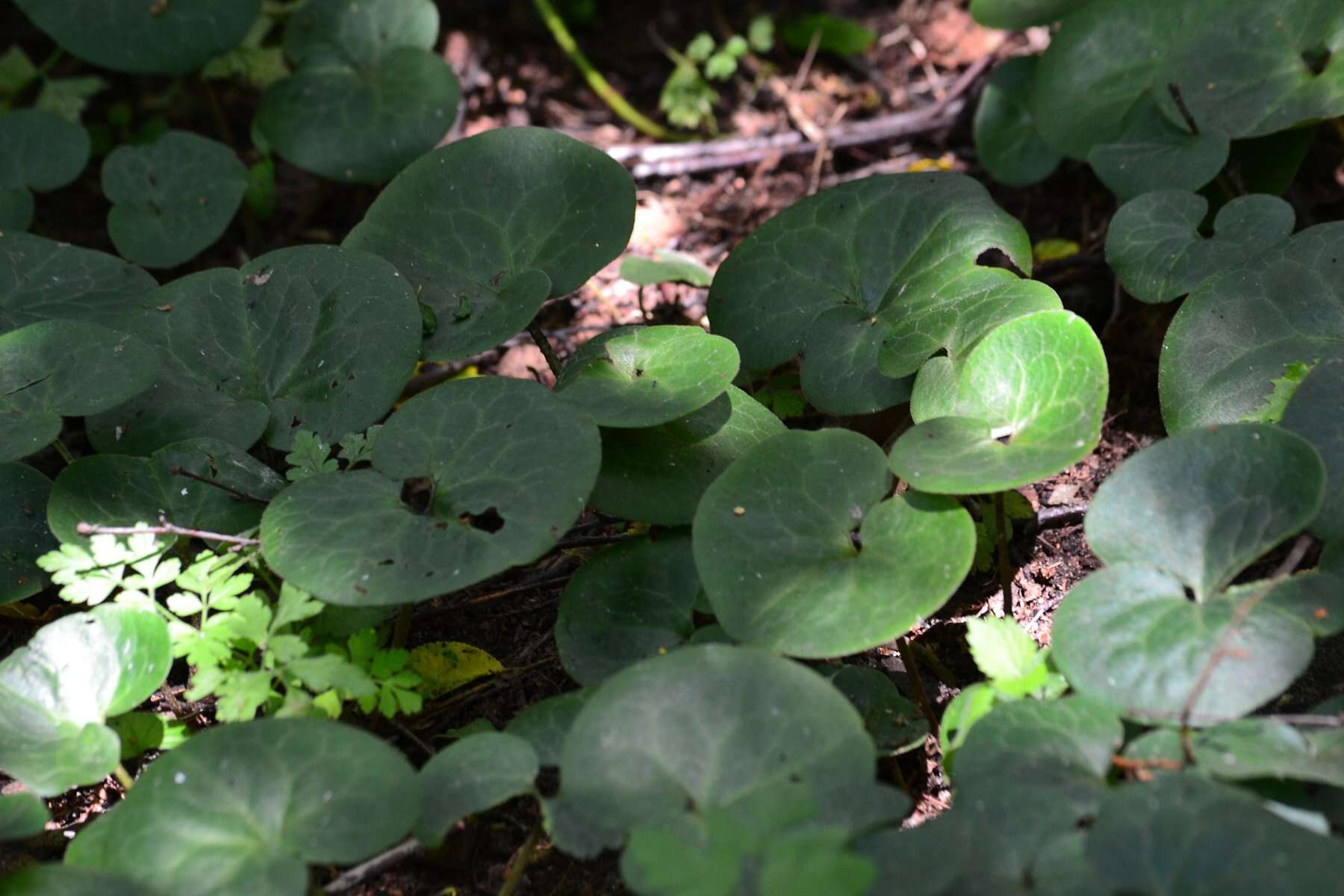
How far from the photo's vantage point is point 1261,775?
1.47 meters

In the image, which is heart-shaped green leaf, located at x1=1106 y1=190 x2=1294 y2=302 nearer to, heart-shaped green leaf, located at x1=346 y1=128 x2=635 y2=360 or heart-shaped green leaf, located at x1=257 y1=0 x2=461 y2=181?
heart-shaped green leaf, located at x1=346 y1=128 x2=635 y2=360

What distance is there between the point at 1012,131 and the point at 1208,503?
5.95 feet

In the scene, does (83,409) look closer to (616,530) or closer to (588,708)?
(616,530)

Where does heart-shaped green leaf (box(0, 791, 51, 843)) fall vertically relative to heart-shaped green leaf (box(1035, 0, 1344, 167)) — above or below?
below

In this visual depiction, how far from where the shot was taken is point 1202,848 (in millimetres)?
1240

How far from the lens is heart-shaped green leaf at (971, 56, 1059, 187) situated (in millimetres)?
3037

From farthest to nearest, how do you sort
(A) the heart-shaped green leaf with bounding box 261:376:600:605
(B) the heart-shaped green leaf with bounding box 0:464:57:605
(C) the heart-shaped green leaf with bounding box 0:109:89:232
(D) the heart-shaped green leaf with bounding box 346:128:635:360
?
(C) the heart-shaped green leaf with bounding box 0:109:89:232 → (D) the heart-shaped green leaf with bounding box 346:128:635:360 → (B) the heart-shaped green leaf with bounding box 0:464:57:605 → (A) the heart-shaped green leaf with bounding box 261:376:600:605

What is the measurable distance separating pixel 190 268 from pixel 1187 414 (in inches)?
111

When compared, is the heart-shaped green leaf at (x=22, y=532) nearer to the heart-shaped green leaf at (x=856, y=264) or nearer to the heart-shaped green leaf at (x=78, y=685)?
the heart-shaped green leaf at (x=78, y=685)

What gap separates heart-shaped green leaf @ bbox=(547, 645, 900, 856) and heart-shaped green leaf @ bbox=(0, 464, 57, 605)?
1.26m

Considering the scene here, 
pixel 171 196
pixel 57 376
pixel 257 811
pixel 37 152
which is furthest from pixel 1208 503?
pixel 37 152

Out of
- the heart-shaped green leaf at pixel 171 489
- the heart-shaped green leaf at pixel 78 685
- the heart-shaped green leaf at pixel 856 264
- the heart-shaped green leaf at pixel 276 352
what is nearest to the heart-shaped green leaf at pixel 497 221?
the heart-shaped green leaf at pixel 276 352

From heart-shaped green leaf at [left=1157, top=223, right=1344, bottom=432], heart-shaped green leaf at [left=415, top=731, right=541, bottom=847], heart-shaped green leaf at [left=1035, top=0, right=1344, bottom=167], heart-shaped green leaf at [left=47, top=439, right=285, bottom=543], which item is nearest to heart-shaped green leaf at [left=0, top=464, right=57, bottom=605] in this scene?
heart-shaped green leaf at [left=47, top=439, right=285, bottom=543]

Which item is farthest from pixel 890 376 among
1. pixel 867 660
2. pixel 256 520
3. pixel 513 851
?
pixel 256 520
